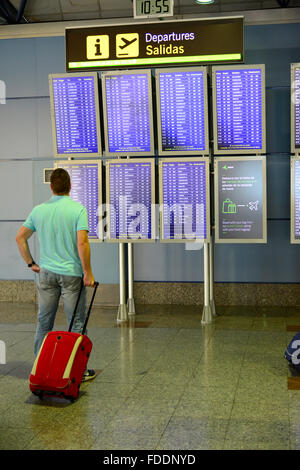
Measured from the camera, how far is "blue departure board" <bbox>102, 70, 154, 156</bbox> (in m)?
7.40

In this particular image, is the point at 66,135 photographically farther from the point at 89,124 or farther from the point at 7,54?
the point at 7,54

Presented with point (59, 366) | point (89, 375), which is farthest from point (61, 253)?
point (89, 375)

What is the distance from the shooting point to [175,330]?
274 inches

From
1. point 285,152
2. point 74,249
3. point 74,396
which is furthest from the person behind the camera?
point 285,152

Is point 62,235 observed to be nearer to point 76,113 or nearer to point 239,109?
point 76,113

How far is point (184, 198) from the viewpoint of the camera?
24.3 feet

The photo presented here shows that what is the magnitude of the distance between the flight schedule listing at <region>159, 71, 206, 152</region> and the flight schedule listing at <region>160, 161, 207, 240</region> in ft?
0.74

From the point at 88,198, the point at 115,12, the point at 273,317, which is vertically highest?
the point at 115,12

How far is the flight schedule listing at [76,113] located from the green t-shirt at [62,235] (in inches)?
111

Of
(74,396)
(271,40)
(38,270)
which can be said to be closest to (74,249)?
(38,270)

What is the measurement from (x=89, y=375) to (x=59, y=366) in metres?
0.74

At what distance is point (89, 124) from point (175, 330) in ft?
8.53

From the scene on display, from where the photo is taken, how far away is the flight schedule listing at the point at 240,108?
723 centimetres
